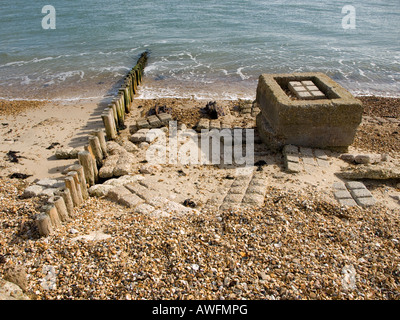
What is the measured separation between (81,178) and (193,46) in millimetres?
17545

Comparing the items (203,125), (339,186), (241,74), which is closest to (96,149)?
(203,125)

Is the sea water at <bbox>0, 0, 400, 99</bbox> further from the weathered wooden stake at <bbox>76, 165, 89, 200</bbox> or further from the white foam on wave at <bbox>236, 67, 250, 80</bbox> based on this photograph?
the weathered wooden stake at <bbox>76, 165, 89, 200</bbox>

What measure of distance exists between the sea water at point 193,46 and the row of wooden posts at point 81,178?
4929 mm

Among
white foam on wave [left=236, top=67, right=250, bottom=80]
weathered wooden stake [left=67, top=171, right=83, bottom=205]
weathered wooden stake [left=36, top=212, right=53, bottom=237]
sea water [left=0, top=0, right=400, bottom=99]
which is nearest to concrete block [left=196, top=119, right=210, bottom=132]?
sea water [left=0, top=0, right=400, bottom=99]

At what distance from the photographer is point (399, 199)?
6398 mm

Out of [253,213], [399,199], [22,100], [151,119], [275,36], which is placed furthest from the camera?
[275,36]

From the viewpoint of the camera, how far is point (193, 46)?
21844 millimetres

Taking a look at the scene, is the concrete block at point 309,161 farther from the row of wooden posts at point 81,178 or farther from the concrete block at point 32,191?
the concrete block at point 32,191

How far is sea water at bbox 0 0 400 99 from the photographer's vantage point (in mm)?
16203

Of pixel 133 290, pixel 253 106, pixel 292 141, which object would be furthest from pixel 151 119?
pixel 133 290

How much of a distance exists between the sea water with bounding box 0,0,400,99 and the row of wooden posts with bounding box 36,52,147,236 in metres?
4.93

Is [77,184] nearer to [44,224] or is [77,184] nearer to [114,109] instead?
[44,224]

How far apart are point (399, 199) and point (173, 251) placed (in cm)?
488
